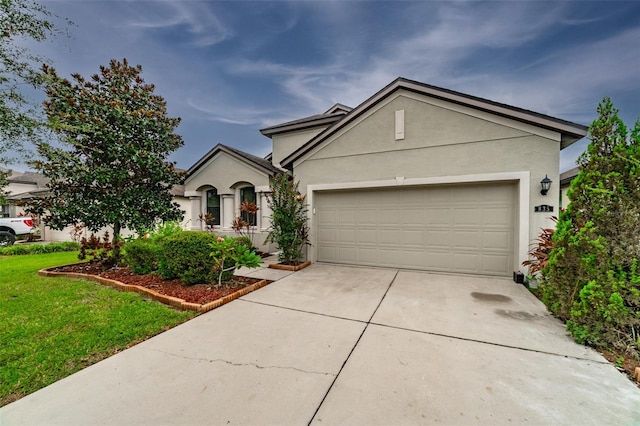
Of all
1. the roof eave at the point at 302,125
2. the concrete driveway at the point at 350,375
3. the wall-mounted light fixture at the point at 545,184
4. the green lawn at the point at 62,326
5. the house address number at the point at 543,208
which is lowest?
the green lawn at the point at 62,326

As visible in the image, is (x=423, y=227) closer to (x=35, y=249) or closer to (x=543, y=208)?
(x=543, y=208)

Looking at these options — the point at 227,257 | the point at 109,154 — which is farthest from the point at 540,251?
the point at 109,154

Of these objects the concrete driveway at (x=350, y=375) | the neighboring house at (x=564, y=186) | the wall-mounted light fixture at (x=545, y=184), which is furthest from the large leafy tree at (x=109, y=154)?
the neighboring house at (x=564, y=186)

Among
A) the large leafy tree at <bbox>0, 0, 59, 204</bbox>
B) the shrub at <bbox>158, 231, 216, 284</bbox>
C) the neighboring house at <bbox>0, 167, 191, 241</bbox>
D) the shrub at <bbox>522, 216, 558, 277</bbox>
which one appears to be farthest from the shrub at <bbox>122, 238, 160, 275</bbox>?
the shrub at <bbox>522, 216, 558, 277</bbox>

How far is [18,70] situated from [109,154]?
2.81 meters

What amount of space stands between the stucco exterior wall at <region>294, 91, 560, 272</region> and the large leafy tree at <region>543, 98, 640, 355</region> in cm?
245

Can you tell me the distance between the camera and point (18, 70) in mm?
4191

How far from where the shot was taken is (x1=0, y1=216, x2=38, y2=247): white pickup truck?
12734mm

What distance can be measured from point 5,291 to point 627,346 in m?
10.6

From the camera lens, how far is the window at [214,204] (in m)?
10.9

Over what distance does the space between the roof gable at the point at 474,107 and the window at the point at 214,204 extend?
569cm

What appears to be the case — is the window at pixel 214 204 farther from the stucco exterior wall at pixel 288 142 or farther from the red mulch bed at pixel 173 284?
the red mulch bed at pixel 173 284

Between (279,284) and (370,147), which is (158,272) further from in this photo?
(370,147)

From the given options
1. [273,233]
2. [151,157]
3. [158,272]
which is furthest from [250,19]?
[158,272]
